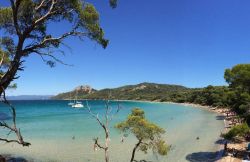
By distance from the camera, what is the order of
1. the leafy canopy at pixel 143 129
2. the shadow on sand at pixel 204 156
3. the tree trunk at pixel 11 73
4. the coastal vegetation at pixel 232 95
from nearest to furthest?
the tree trunk at pixel 11 73
the leafy canopy at pixel 143 129
the shadow on sand at pixel 204 156
the coastal vegetation at pixel 232 95

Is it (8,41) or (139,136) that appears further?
(139,136)

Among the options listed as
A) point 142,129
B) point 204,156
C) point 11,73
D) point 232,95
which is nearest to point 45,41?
point 11,73

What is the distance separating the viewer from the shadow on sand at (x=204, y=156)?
3281cm

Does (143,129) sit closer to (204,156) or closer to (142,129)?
(142,129)

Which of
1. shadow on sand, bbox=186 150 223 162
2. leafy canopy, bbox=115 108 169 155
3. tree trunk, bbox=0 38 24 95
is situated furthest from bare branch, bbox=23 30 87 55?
shadow on sand, bbox=186 150 223 162

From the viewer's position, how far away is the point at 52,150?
38375 millimetres

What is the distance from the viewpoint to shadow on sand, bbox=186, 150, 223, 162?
32812 mm

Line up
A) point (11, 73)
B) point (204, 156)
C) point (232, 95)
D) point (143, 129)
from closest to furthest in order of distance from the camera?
point (11, 73) → point (143, 129) → point (204, 156) → point (232, 95)

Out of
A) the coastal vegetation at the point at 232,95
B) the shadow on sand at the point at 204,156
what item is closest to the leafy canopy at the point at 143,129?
the coastal vegetation at the point at 232,95

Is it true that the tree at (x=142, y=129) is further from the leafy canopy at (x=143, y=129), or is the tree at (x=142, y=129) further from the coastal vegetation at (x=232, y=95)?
the coastal vegetation at (x=232, y=95)

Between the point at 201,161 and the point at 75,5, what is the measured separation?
1045 inches

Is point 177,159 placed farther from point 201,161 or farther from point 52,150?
point 52,150

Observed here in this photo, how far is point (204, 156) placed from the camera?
34719mm

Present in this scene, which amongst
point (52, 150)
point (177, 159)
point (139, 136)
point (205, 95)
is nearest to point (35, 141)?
point (52, 150)
